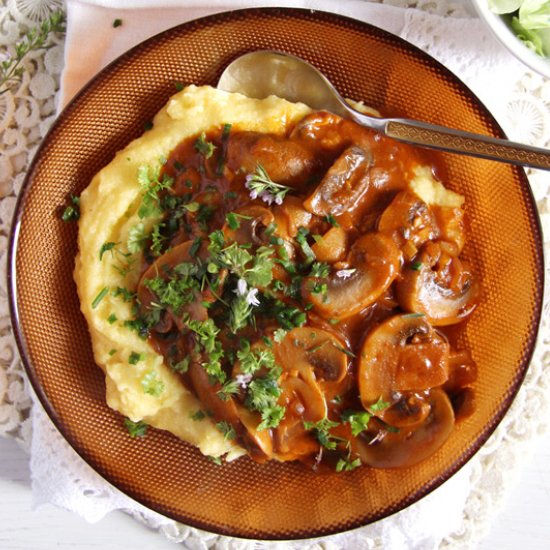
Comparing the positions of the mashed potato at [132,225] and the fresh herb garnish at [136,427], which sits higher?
the mashed potato at [132,225]

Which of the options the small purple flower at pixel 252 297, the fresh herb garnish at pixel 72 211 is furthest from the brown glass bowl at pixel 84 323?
the small purple flower at pixel 252 297

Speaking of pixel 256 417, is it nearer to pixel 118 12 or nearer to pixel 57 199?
pixel 57 199

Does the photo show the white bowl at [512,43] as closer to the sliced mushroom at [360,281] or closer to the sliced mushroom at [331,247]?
the sliced mushroom at [360,281]

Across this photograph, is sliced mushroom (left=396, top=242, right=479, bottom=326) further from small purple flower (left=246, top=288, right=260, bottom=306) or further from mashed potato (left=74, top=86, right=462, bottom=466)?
small purple flower (left=246, top=288, right=260, bottom=306)

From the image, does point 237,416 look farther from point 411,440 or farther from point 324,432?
point 411,440

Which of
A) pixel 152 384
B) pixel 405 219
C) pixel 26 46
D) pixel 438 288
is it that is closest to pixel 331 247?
pixel 405 219
